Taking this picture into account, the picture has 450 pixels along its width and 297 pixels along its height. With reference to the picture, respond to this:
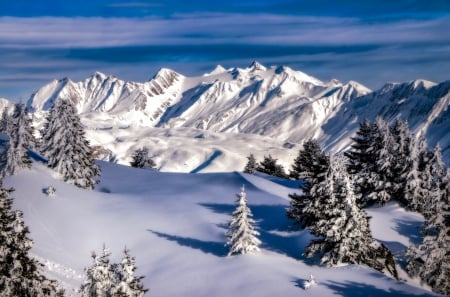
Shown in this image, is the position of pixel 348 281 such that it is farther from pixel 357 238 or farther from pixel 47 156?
pixel 47 156

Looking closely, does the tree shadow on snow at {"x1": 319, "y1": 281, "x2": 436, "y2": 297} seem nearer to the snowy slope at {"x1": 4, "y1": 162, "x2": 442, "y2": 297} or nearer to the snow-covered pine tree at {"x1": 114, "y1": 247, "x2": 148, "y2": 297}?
the snowy slope at {"x1": 4, "y1": 162, "x2": 442, "y2": 297}

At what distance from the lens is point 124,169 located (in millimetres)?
77062

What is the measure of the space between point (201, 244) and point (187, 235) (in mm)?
2850

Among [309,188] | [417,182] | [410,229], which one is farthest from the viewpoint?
[417,182]

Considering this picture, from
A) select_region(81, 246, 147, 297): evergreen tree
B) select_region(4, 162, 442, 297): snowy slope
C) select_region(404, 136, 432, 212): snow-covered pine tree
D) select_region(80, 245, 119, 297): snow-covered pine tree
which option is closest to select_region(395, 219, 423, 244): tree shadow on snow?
select_region(4, 162, 442, 297): snowy slope

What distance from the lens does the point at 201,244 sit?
44562 millimetres

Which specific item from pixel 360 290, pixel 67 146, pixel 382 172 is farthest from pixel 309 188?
pixel 67 146

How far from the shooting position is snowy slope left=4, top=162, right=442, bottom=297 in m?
35.9

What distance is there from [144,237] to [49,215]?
29.3 feet

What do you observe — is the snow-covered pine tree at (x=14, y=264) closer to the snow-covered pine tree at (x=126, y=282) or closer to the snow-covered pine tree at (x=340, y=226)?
the snow-covered pine tree at (x=126, y=282)

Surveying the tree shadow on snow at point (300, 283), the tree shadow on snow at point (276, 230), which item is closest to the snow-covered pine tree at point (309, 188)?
the tree shadow on snow at point (276, 230)

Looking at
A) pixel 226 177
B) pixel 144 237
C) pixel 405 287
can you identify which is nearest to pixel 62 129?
pixel 144 237

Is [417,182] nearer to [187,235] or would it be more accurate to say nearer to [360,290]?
[187,235]

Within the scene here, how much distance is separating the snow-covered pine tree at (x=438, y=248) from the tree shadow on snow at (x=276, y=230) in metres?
8.86
